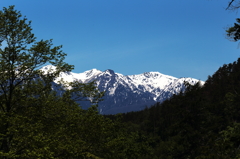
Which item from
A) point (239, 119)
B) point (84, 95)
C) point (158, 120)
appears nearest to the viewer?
point (84, 95)

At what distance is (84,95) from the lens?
18.2 metres

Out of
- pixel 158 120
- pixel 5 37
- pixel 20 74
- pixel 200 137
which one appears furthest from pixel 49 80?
pixel 158 120

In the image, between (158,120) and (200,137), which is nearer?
(200,137)

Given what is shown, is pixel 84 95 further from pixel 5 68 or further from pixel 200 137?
pixel 200 137

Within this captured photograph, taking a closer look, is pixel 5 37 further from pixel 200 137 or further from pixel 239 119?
pixel 239 119

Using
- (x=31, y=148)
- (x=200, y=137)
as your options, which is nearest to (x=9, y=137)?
(x=31, y=148)

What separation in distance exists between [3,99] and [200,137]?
29212 millimetres

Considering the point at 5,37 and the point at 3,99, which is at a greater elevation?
the point at 5,37

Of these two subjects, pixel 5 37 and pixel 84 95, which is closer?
pixel 5 37

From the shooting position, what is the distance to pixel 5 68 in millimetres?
14578

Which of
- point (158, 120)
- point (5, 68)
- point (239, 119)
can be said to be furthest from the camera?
point (158, 120)

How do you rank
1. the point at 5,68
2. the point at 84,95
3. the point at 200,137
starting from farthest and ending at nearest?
the point at 200,137 < the point at 84,95 < the point at 5,68

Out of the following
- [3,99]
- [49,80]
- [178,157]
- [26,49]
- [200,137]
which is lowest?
[178,157]

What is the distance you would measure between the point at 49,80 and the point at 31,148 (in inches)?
199
